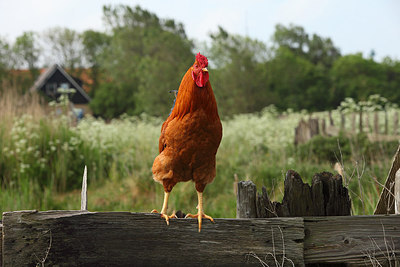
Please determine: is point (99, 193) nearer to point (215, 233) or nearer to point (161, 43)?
point (215, 233)

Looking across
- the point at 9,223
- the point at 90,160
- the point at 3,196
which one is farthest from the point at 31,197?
the point at 9,223

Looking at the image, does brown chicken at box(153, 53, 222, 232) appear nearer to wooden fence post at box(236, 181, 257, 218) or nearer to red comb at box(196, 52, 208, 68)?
red comb at box(196, 52, 208, 68)

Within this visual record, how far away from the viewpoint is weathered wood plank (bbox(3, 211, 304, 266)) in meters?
1.95

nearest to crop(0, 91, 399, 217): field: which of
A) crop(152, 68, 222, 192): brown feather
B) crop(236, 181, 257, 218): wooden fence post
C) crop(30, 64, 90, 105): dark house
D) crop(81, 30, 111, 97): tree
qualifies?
crop(236, 181, 257, 218): wooden fence post

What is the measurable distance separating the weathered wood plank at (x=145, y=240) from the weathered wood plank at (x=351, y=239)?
0.09 m

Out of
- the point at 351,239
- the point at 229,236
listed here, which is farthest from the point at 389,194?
the point at 229,236

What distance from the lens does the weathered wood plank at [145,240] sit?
1.95m

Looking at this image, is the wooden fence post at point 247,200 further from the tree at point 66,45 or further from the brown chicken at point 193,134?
the tree at point 66,45

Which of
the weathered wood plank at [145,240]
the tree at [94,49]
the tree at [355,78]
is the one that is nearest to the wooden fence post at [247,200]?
the weathered wood plank at [145,240]

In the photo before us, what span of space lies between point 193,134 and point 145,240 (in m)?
0.67

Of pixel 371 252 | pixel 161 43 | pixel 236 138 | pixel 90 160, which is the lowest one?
pixel 371 252

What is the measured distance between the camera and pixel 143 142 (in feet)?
29.0

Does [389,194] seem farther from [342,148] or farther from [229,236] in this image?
[342,148]

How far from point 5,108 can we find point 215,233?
7103mm
